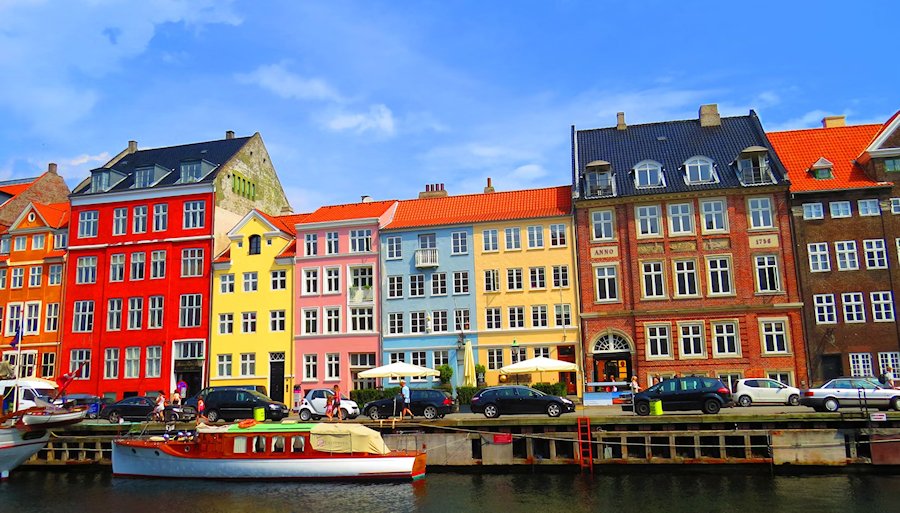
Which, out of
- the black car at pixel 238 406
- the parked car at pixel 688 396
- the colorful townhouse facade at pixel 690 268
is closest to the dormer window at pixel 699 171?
the colorful townhouse facade at pixel 690 268

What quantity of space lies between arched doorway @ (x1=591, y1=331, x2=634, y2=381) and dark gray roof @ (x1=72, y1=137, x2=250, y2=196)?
1260 inches

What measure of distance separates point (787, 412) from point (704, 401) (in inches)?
139

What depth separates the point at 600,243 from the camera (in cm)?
4750

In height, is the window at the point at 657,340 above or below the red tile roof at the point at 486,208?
below

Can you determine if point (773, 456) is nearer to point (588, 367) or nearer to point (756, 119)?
point (588, 367)

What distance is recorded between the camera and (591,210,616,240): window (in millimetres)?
47656

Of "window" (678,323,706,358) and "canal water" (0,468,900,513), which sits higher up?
"window" (678,323,706,358)

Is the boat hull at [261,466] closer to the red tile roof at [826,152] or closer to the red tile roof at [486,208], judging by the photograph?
the red tile roof at [486,208]

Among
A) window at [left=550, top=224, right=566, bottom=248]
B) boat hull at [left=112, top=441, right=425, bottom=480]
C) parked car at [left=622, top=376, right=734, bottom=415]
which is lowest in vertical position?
boat hull at [left=112, top=441, right=425, bottom=480]

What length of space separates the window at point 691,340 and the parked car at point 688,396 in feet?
35.0

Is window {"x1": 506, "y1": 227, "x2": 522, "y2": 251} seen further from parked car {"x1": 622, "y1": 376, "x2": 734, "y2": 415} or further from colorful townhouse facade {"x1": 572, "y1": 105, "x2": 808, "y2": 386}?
parked car {"x1": 622, "y1": 376, "x2": 734, "y2": 415}

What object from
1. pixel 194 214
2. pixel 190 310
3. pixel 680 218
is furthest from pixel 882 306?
pixel 194 214

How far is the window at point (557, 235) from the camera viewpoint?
48531 millimetres

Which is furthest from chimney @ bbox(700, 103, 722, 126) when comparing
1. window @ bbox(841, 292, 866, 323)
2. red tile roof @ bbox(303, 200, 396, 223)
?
red tile roof @ bbox(303, 200, 396, 223)
